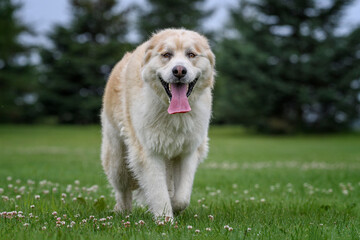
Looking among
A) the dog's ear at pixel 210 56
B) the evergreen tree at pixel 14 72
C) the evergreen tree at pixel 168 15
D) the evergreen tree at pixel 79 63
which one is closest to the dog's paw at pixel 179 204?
the dog's ear at pixel 210 56

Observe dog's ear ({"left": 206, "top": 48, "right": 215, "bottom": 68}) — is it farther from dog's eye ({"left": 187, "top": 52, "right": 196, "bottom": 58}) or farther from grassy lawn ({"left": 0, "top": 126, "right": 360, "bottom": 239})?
grassy lawn ({"left": 0, "top": 126, "right": 360, "bottom": 239})

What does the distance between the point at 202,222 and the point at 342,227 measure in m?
1.23

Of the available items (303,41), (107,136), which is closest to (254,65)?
(303,41)

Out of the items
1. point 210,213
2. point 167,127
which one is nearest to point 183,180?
point 210,213

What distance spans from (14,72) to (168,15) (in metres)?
13.7

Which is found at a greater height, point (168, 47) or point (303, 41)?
point (303, 41)

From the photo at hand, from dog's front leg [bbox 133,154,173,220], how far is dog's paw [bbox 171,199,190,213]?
146 mm

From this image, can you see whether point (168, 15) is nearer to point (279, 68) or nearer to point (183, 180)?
point (279, 68)

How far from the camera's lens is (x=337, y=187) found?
683cm

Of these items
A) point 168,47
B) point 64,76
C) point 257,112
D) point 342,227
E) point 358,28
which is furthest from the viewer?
point 64,76

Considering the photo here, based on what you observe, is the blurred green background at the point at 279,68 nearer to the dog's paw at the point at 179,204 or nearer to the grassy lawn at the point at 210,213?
the grassy lawn at the point at 210,213

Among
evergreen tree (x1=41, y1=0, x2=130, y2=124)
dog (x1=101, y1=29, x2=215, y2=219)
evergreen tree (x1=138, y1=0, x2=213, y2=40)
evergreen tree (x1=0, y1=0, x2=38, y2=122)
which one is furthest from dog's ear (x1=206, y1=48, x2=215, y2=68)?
evergreen tree (x1=138, y1=0, x2=213, y2=40)

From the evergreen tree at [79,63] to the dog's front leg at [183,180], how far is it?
30596 millimetres

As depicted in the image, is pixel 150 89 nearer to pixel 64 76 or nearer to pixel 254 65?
pixel 254 65
